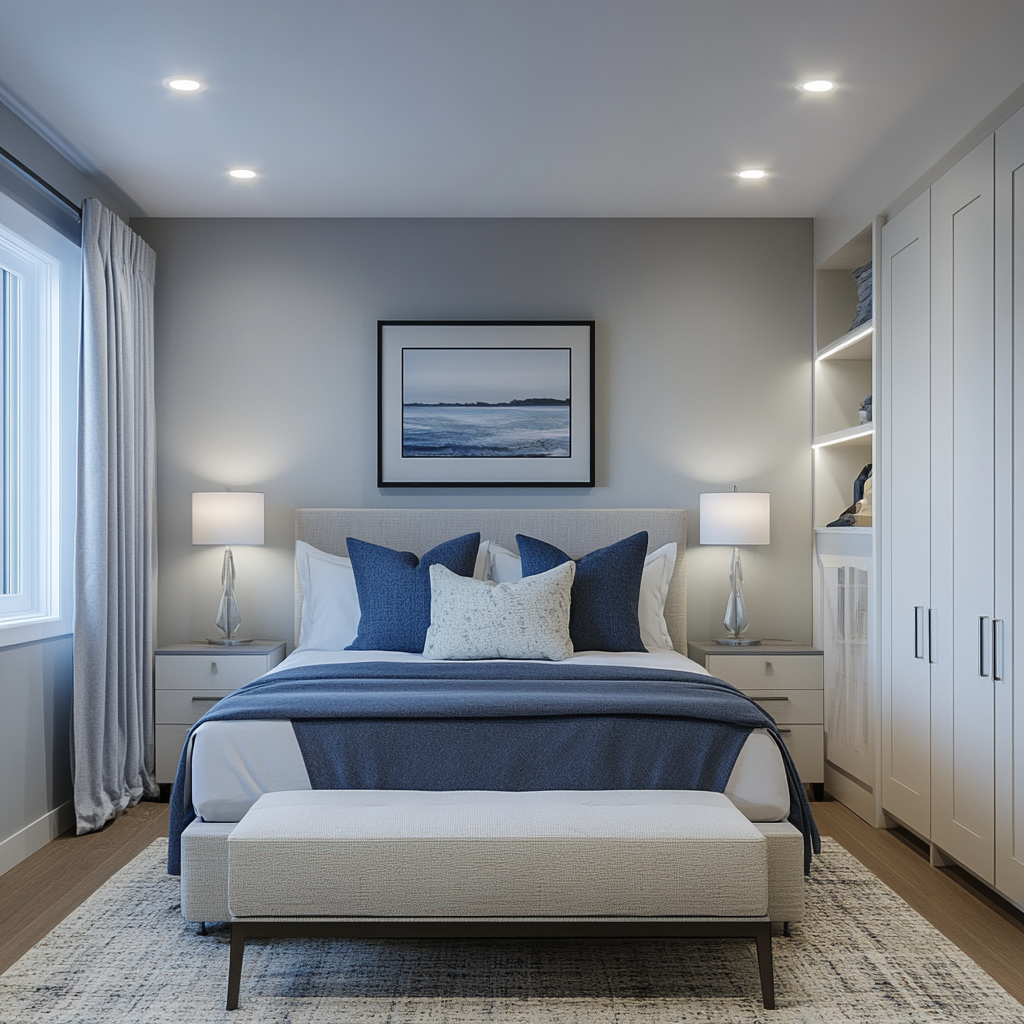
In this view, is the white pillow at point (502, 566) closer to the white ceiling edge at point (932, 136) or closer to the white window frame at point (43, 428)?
the white window frame at point (43, 428)

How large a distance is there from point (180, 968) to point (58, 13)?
2651mm

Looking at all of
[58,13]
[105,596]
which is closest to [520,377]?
[105,596]

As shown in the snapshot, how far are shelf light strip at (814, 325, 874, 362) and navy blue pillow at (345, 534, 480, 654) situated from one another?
6.05ft

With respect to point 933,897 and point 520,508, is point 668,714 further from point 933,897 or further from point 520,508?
point 520,508

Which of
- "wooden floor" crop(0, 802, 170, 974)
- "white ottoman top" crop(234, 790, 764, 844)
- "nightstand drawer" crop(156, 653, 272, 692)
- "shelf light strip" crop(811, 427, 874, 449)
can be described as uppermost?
"shelf light strip" crop(811, 427, 874, 449)

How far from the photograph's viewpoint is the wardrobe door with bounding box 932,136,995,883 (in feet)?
9.20

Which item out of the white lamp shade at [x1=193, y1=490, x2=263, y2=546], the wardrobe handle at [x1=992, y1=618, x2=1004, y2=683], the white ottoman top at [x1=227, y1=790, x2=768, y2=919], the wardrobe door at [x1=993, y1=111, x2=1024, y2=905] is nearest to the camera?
the white ottoman top at [x1=227, y1=790, x2=768, y2=919]

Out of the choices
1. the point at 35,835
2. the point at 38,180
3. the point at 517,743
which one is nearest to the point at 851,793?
the point at 517,743

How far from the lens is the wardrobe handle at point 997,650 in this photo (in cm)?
273

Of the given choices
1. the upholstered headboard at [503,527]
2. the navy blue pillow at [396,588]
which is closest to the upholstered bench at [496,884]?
the navy blue pillow at [396,588]

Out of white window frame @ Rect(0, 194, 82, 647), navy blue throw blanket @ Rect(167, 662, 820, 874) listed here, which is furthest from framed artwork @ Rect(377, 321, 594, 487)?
navy blue throw blanket @ Rect(167, 662, 820, 874)

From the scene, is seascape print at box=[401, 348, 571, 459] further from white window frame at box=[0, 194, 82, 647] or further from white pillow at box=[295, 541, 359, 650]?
white window frame at box=[0, 194, 82, 647]

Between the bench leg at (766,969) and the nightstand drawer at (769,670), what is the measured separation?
195 cm

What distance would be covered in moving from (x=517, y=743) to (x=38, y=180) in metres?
2.65
